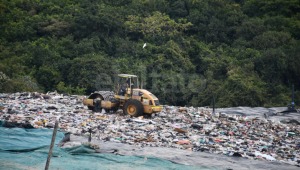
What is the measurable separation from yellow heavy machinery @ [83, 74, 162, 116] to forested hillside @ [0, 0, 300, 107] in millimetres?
7435

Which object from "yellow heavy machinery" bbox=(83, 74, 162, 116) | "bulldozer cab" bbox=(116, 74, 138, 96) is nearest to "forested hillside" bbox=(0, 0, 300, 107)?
"yellow heavy machinery" bbox=(83, 74, 162, 116)

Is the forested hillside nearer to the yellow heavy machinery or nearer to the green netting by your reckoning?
the yellow heavy machinery

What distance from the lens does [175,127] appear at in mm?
12445

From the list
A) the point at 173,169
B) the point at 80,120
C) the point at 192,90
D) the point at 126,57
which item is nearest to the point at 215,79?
the point at 192,90

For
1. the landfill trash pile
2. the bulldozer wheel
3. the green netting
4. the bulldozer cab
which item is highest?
the bulldozer cab

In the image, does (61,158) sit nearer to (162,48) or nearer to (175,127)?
(175,127)

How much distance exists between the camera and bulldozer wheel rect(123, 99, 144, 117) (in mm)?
13344

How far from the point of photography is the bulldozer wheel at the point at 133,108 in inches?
525

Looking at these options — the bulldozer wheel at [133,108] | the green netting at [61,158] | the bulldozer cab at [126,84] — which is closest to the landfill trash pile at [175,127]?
the bulldozer wheel at [133,108]

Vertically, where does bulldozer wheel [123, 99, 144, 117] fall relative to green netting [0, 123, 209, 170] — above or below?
above

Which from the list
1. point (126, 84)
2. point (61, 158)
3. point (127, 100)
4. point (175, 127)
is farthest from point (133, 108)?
point (61, 158)

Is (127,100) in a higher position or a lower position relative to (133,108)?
higher

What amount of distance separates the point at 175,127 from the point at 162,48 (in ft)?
48.1

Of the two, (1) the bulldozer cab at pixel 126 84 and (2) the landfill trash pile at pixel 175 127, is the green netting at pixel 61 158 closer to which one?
(2) the landfill trash pile at pixel 175 127
